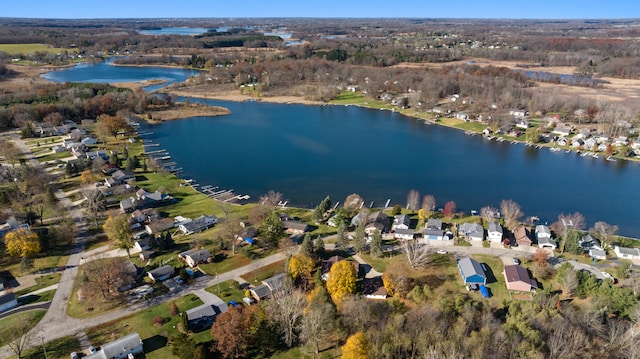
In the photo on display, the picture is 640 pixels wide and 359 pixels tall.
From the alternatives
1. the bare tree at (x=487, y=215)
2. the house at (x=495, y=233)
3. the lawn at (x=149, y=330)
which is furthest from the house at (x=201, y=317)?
the bare tree at (x=487, y=215)

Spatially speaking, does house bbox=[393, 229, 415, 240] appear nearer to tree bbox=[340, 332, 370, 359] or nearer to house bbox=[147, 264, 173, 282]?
tree bbox=[340, 332, 370, 359]

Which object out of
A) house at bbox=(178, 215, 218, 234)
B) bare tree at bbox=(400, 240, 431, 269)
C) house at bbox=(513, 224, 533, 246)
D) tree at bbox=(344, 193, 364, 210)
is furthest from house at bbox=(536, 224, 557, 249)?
house at bbox=(178, 215, 218, 234)

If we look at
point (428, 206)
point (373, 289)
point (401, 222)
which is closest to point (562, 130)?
point (428, 206)

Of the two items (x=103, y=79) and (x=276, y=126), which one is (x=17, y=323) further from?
(x=103, y=79)

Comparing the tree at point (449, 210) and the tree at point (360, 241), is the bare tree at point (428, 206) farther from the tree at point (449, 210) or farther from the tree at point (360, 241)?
the tree at point (360, 241)

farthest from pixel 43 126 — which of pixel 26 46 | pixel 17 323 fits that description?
pixel 26 46

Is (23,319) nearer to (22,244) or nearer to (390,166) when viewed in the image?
(22,244)
